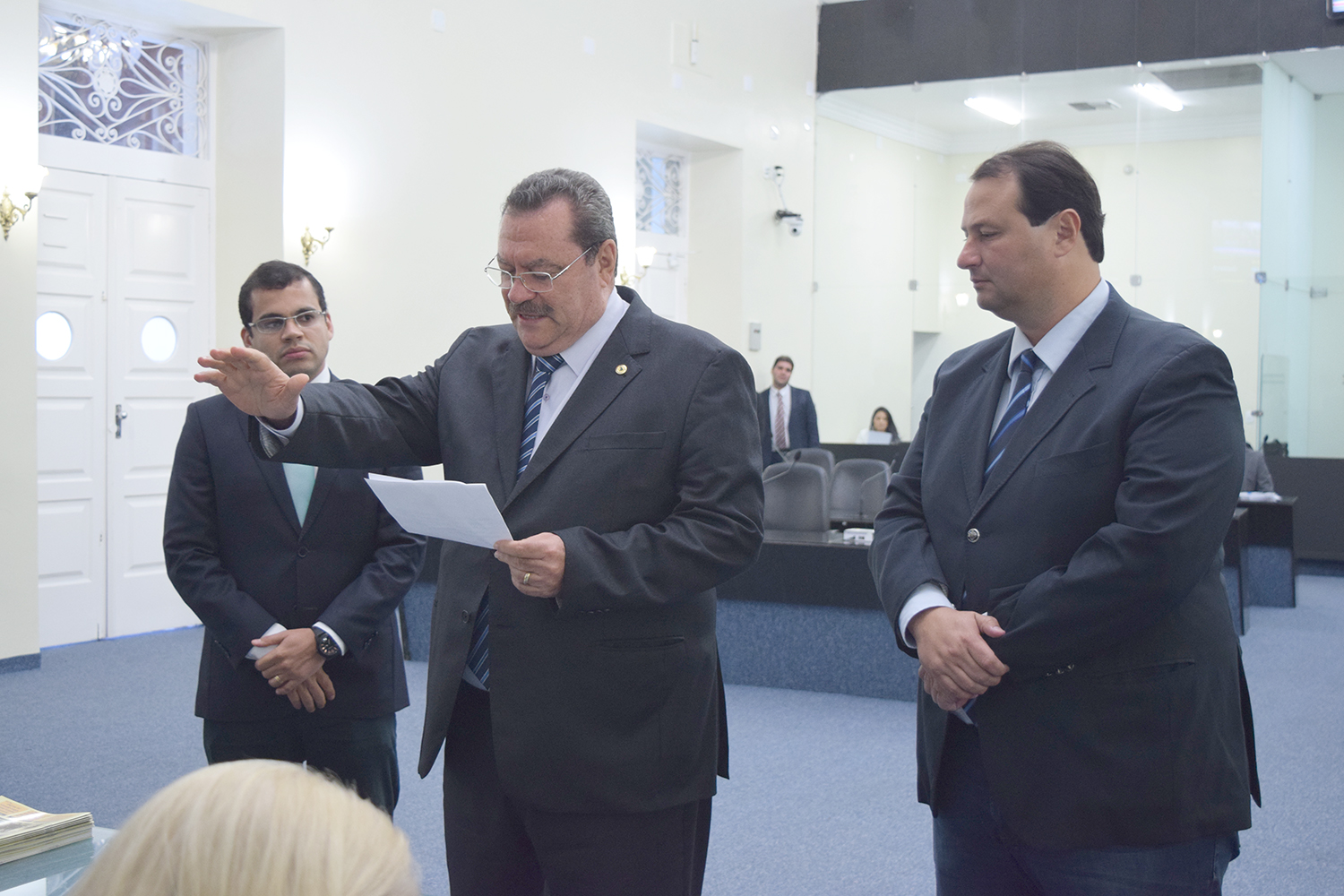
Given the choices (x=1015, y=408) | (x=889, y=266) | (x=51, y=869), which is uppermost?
(x=889, y=266)

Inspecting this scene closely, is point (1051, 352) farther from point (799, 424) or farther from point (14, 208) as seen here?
point (799, 424)

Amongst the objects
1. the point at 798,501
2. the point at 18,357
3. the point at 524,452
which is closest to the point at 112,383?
the point at 18,357

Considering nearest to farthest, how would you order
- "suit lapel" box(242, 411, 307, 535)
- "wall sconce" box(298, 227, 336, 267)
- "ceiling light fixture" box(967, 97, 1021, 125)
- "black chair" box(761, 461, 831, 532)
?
"suit lapel" box(242, 411, 307, 535) < "black chair" box(761, 461, 831, 532) < "wall sconce" box(298, 227, 336, 267) < "ceiling light fixture" box(967, 97, 1021, 125)

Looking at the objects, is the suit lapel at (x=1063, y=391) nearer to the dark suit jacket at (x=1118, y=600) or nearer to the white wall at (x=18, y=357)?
the dark suit jacket at (x=1118, y=600)

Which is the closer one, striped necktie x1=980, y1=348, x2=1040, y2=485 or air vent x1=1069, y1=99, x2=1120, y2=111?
striped necktie x1=980, y1=348, x2=1040, y2=485

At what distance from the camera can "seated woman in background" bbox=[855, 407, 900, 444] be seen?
40.8 feet

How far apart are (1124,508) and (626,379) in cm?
73

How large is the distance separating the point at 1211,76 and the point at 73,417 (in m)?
10.2

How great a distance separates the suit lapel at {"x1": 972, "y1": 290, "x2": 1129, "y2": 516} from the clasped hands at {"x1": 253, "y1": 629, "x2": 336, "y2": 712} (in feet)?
4.12

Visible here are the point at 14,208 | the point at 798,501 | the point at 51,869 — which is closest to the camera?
the point at 51,869

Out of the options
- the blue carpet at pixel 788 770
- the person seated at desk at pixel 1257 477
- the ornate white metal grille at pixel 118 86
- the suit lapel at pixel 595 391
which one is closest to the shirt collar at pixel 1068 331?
the suit lapel at pixel 595 391

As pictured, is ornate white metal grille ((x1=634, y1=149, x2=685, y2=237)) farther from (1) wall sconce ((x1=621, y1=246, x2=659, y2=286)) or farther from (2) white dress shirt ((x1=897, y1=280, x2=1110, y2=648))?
(2) white dress shirt ((x1=897, y1=280, x2=1110, y2=648))

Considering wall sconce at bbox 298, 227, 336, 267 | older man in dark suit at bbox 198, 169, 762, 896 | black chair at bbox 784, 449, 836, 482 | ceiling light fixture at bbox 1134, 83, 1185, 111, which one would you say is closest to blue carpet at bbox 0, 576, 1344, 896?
older man in dark suit at bbox 198, 169, 762, 896

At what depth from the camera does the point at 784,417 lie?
11.3 meters
